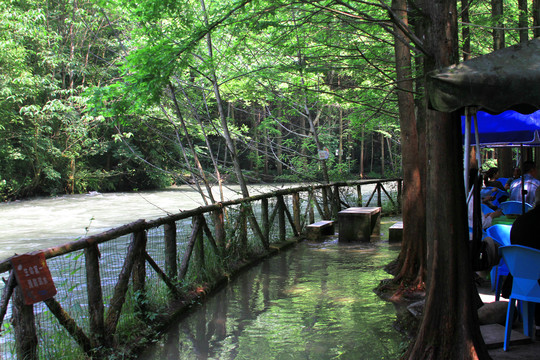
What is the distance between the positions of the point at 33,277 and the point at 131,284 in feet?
5.26

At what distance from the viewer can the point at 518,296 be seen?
140 inches

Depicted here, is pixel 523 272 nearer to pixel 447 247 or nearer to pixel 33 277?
pixel 447 247

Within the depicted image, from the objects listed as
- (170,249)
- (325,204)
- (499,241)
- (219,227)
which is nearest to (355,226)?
(325,204)

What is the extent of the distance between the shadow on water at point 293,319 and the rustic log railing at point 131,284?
1.10 ft

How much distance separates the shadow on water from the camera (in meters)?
4.54

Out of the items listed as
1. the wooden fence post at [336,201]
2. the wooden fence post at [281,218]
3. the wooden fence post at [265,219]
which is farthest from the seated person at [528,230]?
the wooden fence post at [336,201]

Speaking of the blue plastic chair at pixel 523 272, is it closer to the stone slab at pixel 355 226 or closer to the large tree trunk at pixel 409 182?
the large tree trunk at pixel 409 182

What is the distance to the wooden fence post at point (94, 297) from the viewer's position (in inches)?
170

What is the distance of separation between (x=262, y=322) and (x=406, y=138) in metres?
3.43

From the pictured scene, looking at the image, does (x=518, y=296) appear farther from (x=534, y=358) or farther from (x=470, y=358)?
(x=470, y=358)

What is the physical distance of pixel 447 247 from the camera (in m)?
3.29

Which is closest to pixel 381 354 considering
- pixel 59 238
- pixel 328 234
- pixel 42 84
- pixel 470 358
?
pixel 470 358

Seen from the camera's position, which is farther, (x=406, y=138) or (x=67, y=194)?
(x=67, y=194)

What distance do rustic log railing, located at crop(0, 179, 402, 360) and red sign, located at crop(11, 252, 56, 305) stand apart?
0.06 m
